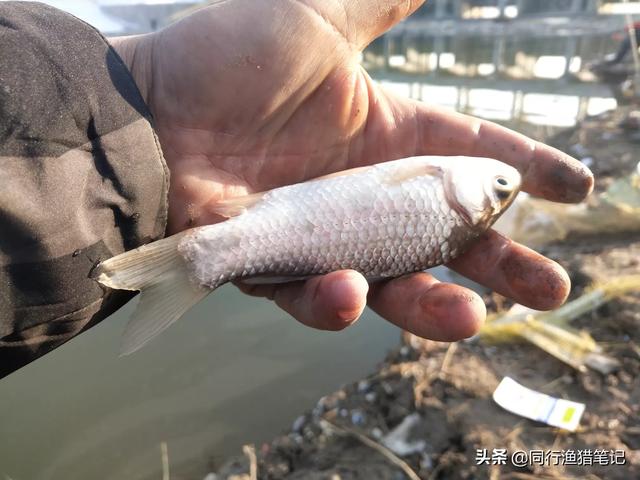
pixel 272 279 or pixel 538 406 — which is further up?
pixel 272 279

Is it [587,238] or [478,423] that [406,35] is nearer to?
[587,238]

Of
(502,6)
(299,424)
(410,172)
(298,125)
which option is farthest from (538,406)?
(502,6)

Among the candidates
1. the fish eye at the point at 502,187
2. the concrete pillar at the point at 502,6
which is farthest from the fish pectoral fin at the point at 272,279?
the concrete pillar at the point at 502,6

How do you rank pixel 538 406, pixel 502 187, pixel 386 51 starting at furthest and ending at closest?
1. pixel 386 51
2. pixel 538 406
3. pixel 502 187

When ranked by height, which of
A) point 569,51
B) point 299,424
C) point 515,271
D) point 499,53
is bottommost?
point 499,53

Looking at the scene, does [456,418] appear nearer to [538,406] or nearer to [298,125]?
[538,406]

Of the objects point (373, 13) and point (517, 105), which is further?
point (517, 105)

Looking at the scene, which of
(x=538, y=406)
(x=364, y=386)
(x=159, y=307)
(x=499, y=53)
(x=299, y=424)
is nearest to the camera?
(x=159, y=307)

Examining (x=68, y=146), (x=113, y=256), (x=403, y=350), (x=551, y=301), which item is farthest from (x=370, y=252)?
(x=403, y=350)
